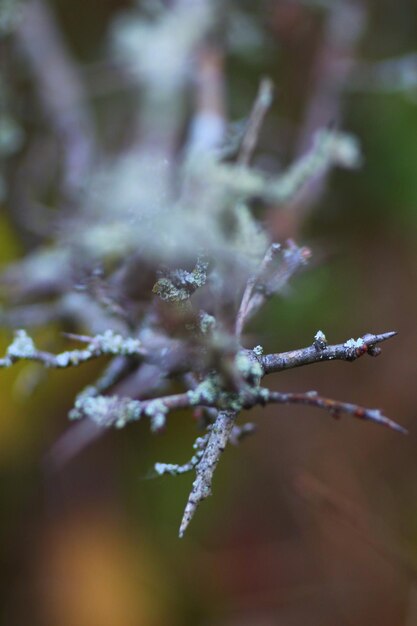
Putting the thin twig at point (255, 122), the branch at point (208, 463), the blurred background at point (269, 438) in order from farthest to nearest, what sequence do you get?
the blurred background at point (269, 438)
the thin twig at point (255, 122)
the branch at point (208, 463)

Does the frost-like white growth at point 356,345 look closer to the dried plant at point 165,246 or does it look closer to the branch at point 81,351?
the dried plant at point 165,246

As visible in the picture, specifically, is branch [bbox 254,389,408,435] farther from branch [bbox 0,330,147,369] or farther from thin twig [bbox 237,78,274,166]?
thin twig [bbox 237,78,274,166]

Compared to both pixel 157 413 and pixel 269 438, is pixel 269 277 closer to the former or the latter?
pixel 157 413

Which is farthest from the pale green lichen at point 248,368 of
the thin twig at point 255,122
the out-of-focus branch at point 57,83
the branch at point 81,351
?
the out-of-focus branch at point 57,83

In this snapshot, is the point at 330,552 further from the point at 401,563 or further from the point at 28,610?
the point at 28,610

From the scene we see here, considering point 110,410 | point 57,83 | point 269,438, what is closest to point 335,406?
point 110,410

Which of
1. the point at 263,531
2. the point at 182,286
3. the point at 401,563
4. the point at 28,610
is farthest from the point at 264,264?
the point at 28,610
